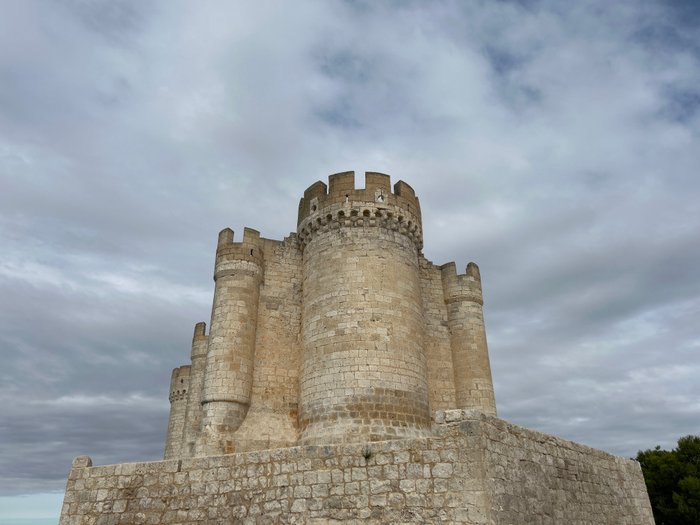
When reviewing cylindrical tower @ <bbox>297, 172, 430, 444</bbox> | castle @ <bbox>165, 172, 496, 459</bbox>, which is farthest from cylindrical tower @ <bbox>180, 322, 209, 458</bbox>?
cylindrical tower @ <bbox>297, 172, 430, 444</bbox>

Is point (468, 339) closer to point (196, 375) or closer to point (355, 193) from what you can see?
point (355, 193)

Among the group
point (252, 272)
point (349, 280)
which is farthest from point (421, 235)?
point (252, 272)

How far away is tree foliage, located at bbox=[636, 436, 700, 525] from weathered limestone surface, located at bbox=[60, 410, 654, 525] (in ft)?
62.3

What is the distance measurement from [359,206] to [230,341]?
5763mm

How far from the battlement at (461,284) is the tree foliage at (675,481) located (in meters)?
14.3

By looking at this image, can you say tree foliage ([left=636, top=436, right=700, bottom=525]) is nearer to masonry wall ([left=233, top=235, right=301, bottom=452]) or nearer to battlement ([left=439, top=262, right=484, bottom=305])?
battlement ([left=439, top=262, right=484, bottom=305])

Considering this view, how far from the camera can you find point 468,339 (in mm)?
18812

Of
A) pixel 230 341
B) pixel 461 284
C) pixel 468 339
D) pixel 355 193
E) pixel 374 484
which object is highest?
pixel 355 193

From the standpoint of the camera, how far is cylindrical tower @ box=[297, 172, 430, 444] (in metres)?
14.2

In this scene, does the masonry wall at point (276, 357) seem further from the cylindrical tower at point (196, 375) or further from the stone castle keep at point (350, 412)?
the cylindrical tower at point (196, 375)

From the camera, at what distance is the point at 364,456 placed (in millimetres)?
7348

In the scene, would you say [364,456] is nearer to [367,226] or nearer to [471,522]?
[471,522]

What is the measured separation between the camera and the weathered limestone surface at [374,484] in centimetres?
680

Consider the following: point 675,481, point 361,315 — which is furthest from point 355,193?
point 675,481
